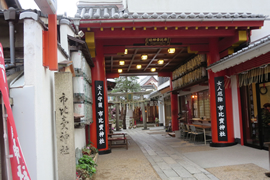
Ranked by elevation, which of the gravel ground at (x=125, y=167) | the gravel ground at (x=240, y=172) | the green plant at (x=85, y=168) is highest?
the green plant at (x=85, y=168)

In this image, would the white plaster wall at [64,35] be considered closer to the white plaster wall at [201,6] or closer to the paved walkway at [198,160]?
the paved walkway at [198,160]

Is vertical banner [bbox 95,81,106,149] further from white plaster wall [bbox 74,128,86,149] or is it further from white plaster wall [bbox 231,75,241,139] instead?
white plaster wall [bbox 231,75,241,139]

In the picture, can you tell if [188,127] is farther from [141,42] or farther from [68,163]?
[68,163]

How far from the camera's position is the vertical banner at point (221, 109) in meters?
9.85

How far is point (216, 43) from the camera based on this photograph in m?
10.3

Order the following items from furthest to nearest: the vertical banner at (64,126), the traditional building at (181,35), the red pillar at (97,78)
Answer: the red pillar at (97,78) → the traditional building at (181,35) → the vertical banner at (64,126)

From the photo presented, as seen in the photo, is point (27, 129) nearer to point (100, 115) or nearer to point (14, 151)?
point (14, 151)

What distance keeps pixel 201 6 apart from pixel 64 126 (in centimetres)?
945

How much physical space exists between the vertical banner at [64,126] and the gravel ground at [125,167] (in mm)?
1867

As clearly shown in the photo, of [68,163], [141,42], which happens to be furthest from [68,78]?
[141,42]

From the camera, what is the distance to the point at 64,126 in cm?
462

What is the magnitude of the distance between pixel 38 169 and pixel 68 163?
120 centimetres

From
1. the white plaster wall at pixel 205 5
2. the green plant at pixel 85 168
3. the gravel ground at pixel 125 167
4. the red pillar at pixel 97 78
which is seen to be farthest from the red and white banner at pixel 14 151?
the white plaster wall at pixel 205 5

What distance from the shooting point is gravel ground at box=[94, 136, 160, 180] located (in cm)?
632
